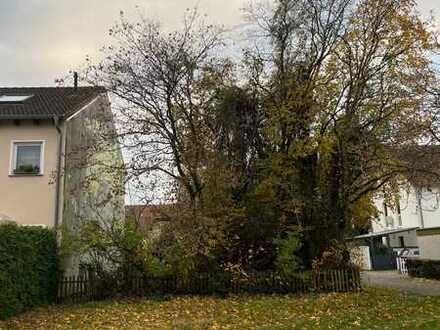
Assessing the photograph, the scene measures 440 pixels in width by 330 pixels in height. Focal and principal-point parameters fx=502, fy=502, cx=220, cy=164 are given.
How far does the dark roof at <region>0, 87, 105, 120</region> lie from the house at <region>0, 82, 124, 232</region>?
42mm

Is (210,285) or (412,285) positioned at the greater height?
(210,285)

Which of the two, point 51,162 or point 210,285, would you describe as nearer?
point 210,285

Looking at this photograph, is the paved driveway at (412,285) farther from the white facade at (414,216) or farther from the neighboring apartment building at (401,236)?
the white facade at (414,216)

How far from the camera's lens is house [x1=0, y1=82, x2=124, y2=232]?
2069cm

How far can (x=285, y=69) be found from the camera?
21406 mm

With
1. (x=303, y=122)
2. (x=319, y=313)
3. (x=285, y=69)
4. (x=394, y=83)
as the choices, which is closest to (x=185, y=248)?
(x=319, y=313)

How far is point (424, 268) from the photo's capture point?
27.7 meters

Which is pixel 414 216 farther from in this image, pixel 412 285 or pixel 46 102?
pixel 46 102

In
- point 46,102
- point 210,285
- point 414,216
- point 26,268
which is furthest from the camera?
point 414,216

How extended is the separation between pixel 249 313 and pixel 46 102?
48.4 feet

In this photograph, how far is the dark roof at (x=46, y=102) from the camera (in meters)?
21.2

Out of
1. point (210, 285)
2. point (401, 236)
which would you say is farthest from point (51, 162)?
point (401, 236)

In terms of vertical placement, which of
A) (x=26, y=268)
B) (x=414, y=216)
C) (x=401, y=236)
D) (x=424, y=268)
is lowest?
(x=424, y=268)

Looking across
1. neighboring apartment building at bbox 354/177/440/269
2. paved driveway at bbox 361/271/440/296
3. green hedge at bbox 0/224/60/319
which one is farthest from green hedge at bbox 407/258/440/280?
green hedge at bbox 0/224/60/319
